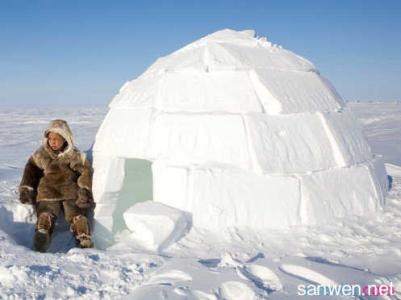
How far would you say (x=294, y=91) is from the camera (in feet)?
17.0

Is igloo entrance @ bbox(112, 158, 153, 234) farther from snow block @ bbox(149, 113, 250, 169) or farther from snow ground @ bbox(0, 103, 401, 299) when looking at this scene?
snow block @ bbox(149, 113, 250, 169)

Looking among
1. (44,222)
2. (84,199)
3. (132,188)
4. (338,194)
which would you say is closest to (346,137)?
(338,194)

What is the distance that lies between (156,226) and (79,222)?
38.1 inches

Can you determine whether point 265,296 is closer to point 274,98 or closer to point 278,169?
point 278,169

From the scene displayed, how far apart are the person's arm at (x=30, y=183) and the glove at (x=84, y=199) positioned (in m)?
0.60

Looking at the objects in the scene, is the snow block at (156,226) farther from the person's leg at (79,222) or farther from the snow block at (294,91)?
the snow block at (294,91)

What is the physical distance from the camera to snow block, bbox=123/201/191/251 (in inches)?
161

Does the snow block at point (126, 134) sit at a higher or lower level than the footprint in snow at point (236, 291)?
higher

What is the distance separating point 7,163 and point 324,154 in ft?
35.0

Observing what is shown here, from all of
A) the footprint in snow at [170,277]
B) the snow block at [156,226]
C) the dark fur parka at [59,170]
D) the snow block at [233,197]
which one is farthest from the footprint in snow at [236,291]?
the dark fur parka at [59,170]

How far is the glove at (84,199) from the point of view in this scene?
4.79 metres

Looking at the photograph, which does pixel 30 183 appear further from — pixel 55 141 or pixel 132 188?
pixel 132 188

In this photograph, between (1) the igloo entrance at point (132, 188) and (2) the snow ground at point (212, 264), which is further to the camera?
(1) the igloo entrance at point (132, 188)

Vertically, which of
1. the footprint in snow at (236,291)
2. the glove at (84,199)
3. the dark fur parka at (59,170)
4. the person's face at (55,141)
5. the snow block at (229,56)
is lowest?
the footprint in snow at (236,291)
